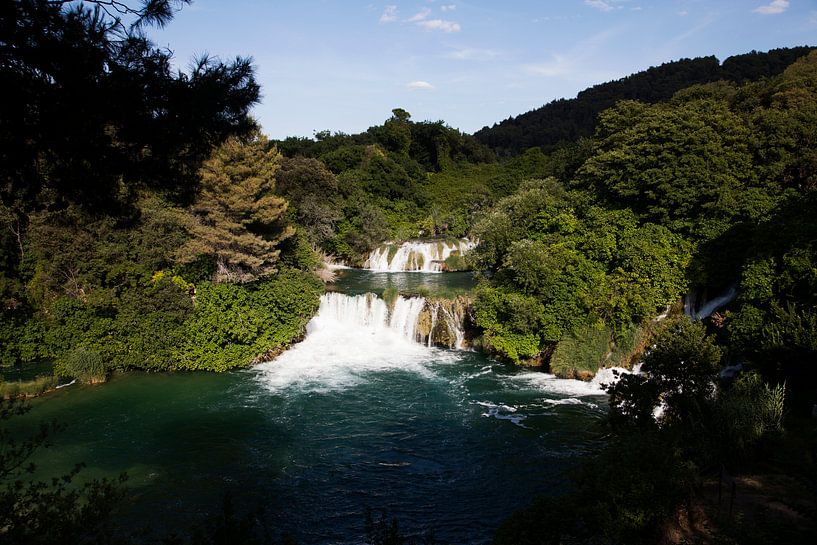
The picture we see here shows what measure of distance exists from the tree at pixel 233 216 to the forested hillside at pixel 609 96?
56.1 meters

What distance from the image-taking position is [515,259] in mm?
18641

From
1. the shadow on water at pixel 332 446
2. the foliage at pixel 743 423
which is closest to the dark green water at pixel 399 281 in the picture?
the shadow on water at pixel 332 446

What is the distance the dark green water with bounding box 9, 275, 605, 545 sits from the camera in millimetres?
10398

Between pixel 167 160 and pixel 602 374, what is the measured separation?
586 inches

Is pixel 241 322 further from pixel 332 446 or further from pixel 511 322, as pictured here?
pixel 511 322

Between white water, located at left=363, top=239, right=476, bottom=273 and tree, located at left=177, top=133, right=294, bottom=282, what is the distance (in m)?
13.4

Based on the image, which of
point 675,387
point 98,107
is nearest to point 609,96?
point 675,387

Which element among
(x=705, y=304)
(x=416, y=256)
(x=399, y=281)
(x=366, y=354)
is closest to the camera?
(x=705, y=304)

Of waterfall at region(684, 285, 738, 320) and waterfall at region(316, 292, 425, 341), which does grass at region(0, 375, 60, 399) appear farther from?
waterfall at region(684, 285, 738, 320)

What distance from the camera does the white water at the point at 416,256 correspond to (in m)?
33.5

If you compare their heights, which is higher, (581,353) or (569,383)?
(581,353)

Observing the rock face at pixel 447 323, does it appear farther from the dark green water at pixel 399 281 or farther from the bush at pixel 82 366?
the bush at pixel 82 366

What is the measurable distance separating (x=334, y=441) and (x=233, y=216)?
441 inches

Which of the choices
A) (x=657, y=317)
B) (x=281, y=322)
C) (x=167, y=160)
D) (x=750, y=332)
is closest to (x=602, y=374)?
(x=657, y=317)
